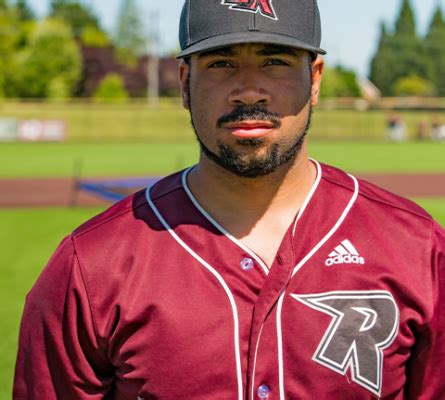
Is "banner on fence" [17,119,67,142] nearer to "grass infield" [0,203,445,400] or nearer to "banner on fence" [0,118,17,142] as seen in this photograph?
"banner on fence" [0,118,17,142]

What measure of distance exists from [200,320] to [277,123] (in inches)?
21.9

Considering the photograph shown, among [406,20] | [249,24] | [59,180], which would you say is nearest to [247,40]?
[249,24]

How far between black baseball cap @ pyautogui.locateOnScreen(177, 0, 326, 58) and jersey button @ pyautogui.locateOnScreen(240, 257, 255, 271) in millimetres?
565

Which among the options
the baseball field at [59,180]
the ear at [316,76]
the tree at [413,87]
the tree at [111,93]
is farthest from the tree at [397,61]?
the ear at [316,76]

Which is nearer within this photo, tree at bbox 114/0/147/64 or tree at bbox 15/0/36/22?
tree at bbox 114/0/147/64

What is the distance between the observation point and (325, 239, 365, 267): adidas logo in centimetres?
219

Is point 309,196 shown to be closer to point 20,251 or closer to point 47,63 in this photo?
point 20,251

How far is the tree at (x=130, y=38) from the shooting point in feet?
269

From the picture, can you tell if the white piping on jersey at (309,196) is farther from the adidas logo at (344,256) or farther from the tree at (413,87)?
the tree at (413,87)

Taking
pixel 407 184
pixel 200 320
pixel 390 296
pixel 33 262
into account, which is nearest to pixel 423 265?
pixel 390 296

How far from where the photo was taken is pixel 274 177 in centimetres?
231

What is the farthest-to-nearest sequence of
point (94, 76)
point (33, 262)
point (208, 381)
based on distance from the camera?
point (94, 76)
point (33, 262)
point (208, 381)

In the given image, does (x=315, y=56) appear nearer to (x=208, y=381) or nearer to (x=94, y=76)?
(x=208, y=381)

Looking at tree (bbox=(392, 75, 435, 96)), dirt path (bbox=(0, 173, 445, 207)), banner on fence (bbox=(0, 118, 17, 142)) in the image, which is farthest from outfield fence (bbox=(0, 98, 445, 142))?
dirt path (bbox=(0, 173, 445, 207))
